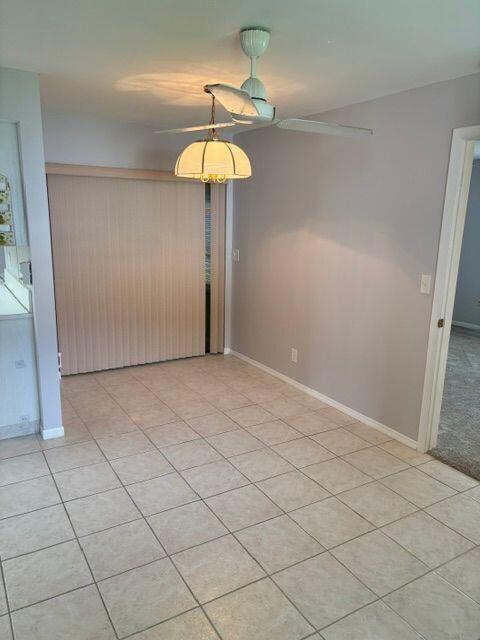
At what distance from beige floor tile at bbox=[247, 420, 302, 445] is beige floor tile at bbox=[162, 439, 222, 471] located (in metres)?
0.39

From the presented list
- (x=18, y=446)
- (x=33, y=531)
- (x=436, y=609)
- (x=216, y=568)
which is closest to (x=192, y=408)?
(x=18, y=446)

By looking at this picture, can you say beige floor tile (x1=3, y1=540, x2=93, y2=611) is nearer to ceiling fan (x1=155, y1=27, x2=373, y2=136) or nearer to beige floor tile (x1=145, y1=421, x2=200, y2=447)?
beige floor tile (x1=145, y1=421, x2=200, y2=447)

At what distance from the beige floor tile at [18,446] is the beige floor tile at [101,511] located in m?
0.74

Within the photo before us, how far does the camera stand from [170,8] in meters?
1.84

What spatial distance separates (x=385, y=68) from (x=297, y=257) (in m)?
1.77

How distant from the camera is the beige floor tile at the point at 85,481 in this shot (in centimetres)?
262

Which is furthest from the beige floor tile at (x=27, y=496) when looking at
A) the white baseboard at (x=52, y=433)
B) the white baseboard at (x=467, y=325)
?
the white baseboard at (x=467, y=325)

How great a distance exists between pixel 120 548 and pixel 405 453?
76.1 inches

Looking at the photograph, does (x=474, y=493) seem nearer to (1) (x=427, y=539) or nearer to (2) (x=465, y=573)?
(1) (x=427, y=539)

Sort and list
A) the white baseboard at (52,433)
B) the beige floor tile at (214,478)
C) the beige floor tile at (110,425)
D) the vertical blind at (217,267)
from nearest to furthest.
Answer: the beige floor tile at (214,478)
the white baseboard at (52,433)
the beige floor tile at (110,425)
the vertical blind at (217,267)

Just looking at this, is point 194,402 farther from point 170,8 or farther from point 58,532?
point 170,8

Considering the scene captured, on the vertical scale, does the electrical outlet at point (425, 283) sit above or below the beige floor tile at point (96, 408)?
above

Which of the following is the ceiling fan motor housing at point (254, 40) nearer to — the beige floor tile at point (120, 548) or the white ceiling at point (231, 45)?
the white ceiling at point (231, 45)

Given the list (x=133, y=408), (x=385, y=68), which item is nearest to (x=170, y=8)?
(x=385, y=68)
